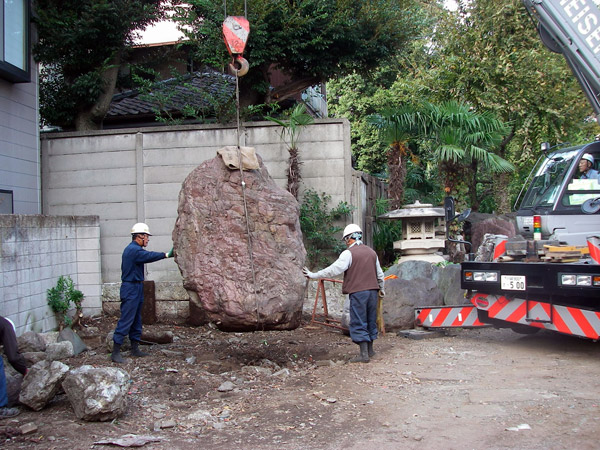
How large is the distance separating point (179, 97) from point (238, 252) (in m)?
7.06

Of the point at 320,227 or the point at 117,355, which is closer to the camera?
the point at 117,355

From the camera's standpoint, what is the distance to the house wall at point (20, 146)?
955cm

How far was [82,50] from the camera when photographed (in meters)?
10.9

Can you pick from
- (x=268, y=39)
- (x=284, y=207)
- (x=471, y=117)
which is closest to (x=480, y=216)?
(x=471, y=117)

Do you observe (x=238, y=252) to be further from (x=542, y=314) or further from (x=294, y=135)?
(x=542, y=314)

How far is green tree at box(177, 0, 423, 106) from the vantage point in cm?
1100

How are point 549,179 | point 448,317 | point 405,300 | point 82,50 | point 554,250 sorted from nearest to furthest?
point 554,250 → point 549,179 → point 448,317 → point 405,300 → point 82,50

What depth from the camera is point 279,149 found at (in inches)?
404

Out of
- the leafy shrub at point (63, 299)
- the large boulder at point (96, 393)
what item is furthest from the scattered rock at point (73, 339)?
the large boulder at point (96, 393)

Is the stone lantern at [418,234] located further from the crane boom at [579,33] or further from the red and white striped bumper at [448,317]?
the crane boom at [579,33]

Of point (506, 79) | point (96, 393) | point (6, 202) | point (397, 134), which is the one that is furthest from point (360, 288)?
point (506, 79)

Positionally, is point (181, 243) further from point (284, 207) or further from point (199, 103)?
point (199, 103)

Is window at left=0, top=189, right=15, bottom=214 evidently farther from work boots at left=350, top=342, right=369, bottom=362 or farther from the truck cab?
the truck cab

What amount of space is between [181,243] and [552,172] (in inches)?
199
